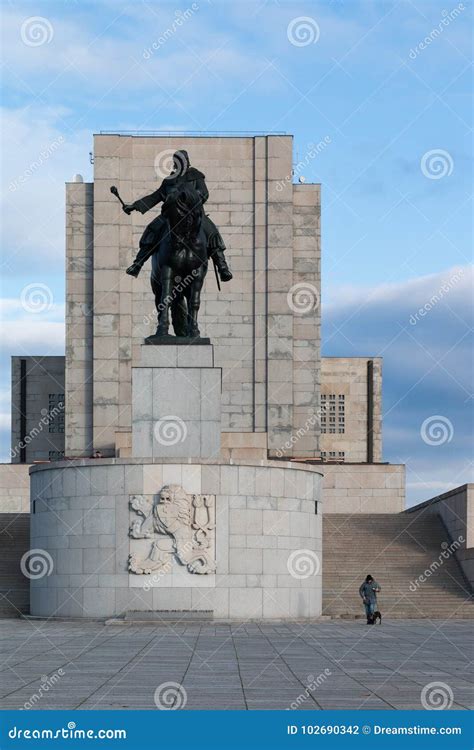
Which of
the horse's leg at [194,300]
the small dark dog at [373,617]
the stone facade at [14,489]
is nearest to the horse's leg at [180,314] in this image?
the horse's leg at [194,300]

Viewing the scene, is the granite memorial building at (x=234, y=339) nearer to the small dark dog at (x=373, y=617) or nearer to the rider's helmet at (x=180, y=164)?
the rider's helmet at (x=180, y=164)

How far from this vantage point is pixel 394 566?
38844 millimetres

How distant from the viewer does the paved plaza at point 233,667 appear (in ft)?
47.4

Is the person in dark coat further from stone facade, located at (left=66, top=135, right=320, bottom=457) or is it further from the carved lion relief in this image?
stone facade, located at (left=66, top=135, right=320, bottom=457)

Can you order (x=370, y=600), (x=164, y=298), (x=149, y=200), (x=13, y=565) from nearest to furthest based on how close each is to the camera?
(x=370, y=600), (x=164, y=298), (x=149, y=200), (x=13, y=565)

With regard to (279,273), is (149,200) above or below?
above

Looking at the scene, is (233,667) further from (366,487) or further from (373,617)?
(366,487)

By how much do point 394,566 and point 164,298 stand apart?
12036 mm

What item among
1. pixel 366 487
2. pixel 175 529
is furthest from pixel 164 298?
pixel 366 487

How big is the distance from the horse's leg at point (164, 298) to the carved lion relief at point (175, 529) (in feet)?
16.0

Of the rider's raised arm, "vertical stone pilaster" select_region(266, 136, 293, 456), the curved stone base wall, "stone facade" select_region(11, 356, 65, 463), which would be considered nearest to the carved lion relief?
the curved stone base wall

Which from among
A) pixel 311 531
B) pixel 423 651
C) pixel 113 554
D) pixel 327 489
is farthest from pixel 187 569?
pixel 327 489

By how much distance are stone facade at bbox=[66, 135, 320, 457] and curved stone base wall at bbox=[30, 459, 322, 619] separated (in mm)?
28456

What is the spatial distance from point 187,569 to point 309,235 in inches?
1325
